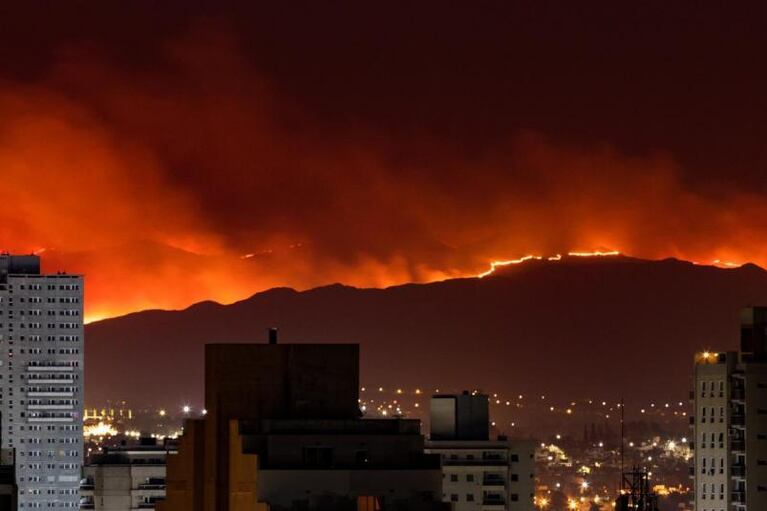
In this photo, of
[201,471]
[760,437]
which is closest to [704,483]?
[760,437]

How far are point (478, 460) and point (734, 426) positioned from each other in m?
31.0

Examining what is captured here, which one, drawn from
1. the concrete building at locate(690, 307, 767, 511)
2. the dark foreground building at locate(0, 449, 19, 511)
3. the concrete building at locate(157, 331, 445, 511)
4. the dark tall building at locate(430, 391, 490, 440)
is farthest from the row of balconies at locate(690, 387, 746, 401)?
the dark foreground building at locate(0, 449, 19, 511)

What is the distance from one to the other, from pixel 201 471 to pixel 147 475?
220ft

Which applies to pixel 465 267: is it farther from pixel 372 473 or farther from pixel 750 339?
pixel 372 473

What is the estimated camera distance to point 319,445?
49.1 metres

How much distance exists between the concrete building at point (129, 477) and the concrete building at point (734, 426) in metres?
20.0

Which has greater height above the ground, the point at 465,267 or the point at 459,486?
the point at 465,267

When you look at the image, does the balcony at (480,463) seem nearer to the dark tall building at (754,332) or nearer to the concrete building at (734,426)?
the concrete building at (734,426)

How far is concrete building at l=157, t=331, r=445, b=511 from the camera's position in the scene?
158ft

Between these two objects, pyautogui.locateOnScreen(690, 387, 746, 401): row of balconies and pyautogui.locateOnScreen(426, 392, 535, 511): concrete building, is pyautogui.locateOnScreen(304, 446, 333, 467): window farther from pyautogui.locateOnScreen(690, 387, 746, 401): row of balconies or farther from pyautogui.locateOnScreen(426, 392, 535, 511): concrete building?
pyautogui.locateOnScreen(426, 392, 535, 511): concrete building

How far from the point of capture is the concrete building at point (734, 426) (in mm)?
87875

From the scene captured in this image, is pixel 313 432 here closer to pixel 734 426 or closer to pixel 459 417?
pixel 734 426

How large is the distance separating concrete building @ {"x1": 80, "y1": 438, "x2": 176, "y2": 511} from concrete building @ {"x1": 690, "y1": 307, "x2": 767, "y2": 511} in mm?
20021

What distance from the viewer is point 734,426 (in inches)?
3538
